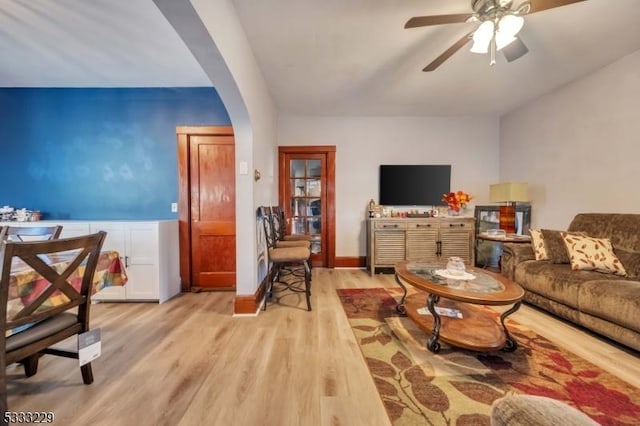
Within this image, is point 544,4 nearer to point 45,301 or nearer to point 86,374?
point 45,301

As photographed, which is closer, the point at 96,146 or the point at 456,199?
the point at 96,146

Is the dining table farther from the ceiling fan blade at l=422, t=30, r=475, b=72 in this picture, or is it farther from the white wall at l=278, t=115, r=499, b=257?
the white wall at l=278, t=115, r=499, b=257

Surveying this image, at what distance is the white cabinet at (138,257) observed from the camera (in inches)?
110

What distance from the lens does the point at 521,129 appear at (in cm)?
389

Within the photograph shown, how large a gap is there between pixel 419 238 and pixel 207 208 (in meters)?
3.07

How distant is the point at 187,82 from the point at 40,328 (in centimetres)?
276

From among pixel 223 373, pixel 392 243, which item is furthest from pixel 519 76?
pixel 223 373

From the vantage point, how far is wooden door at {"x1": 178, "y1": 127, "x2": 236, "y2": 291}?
124 inches

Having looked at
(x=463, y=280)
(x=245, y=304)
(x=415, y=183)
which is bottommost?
(x=245, y=304)

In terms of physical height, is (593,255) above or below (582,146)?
below

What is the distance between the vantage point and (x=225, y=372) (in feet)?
5.46

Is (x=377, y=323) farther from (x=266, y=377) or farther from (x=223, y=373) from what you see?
(x=223, y=373)

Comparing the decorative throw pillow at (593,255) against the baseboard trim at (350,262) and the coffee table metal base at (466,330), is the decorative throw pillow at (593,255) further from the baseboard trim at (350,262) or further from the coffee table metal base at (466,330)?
the baseboard trim at (350,262)

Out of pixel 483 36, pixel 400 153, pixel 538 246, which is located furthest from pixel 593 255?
pixel 400 153
